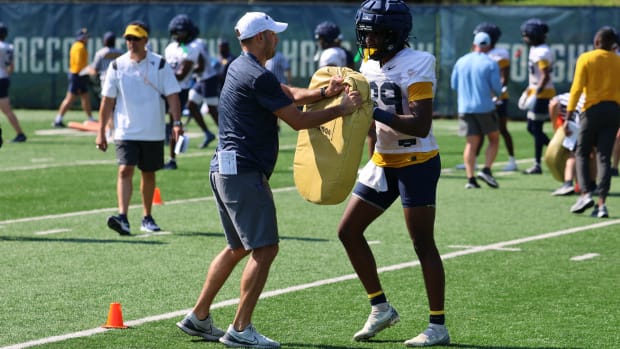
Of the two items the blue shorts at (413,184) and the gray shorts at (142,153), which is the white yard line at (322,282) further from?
the gray shorts at (142,153)

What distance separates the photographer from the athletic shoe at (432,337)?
7.63m

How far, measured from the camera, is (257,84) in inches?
289

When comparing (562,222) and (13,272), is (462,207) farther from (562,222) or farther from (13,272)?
(13,272)

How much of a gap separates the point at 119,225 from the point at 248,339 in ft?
16.4

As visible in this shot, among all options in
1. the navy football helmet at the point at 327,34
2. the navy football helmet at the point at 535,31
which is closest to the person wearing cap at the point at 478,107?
the navy football helmet at the point at 535,31

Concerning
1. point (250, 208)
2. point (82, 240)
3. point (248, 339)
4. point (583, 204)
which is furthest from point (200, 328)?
point (583, 204)

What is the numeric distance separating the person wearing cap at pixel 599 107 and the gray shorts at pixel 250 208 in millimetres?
7075

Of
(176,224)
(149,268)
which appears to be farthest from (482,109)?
(149,268)

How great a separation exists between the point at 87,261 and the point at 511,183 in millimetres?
8312

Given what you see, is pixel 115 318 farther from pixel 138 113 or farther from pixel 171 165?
pixel 171 165

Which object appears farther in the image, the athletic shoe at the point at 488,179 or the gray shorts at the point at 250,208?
the athletic shoe at the point at 488,179

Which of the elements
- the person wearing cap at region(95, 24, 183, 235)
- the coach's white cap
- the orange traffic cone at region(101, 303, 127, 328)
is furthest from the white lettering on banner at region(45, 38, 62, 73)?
the orange traffic cone at region(101, 303, 127, 328)

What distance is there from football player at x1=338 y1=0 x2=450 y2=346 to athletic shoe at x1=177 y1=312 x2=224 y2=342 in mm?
861

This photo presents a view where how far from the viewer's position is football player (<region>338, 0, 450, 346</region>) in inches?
298
